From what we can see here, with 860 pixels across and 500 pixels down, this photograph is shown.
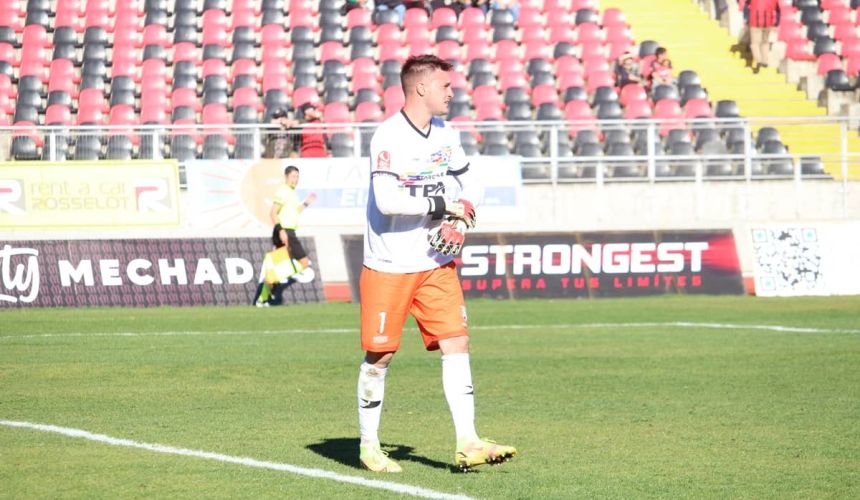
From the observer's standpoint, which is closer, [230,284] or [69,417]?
[69,417]

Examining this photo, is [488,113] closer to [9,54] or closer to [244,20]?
[244,20]

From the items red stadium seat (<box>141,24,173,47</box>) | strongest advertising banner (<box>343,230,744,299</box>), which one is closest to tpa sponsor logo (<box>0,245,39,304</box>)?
strongest advertising banner (<box>343,230,744,299</box>)

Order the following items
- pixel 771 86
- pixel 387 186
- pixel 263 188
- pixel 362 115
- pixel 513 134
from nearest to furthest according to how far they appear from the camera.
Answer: pixel 387 186, pixel 263 188, pixel 513 134, pixel 362 115, pixel 771 86

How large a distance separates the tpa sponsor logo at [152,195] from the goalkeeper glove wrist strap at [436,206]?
1719cm

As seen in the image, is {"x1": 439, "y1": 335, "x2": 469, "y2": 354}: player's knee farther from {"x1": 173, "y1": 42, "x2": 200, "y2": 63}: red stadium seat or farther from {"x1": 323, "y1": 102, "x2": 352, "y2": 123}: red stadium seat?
{"x1": 173, "y1": 42, "x2": 200, "y2": 63}: red stadium seat

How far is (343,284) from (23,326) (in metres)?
6.24

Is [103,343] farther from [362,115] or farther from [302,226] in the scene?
[362,115]

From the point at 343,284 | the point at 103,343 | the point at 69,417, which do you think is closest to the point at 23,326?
the point at 103,343

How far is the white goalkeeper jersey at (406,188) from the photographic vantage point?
26.0ft

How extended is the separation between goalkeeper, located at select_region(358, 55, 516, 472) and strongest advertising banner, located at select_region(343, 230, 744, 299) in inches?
590

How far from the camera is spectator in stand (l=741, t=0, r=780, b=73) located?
110 feet

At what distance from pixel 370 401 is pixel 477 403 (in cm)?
308

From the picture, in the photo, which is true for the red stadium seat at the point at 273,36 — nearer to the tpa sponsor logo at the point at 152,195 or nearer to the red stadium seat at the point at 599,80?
the red stadium seat at the point at 599,80

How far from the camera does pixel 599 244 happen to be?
78.0 ft
